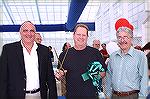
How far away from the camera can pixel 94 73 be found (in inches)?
86.0

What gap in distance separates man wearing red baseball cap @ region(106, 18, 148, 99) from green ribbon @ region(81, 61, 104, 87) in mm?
122

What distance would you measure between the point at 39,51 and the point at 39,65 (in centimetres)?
11

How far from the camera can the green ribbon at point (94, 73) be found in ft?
7.13

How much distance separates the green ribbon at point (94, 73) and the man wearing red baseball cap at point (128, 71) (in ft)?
0.40

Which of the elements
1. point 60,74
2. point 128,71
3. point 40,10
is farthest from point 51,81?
point 40,10

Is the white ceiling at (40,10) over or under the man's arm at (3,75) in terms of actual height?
over

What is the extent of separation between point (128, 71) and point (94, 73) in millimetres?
250

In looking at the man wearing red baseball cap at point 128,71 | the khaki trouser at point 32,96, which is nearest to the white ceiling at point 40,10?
the man wearing red baseball cap at point 128,71

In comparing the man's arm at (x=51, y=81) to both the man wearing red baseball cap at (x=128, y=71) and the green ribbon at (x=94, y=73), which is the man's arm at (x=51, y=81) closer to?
the green ribbon at (x=94, y=73)

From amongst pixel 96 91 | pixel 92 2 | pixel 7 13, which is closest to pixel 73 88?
pixel 96 91

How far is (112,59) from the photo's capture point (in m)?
2.28

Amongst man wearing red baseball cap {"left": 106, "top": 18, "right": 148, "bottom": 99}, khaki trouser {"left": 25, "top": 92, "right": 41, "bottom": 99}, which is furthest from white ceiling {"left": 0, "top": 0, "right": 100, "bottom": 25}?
khaki trouser {"left": 25, "top": 92, "right": 41, "bottom": 99}

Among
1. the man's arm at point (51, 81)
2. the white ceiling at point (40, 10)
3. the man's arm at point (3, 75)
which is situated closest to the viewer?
the man's arm at point (3, 75)

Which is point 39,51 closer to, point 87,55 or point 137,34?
point 87,55
